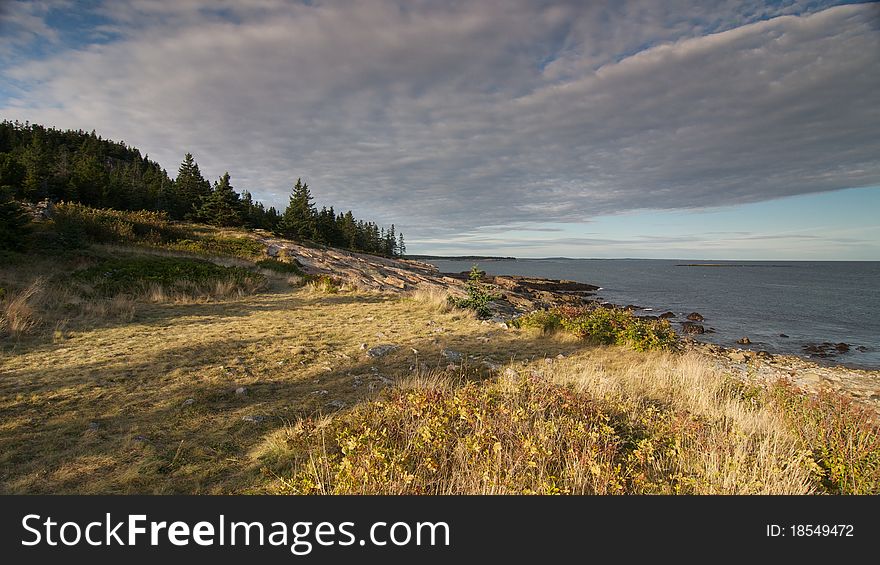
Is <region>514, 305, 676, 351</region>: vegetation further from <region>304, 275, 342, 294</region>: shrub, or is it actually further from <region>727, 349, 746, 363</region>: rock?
<region>304, 275, 342, 294</region>: shrub

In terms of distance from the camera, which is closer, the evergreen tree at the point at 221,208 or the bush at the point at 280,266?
the bush at the point at 280,266

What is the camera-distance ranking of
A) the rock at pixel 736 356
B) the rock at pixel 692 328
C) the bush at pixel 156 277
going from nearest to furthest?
the bush at pixel 156 277, the rock at pixel 736 356, the rock at pixel 692 328

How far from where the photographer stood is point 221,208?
4209 cm

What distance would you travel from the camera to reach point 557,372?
314 inches

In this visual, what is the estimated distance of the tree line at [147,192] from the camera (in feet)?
117

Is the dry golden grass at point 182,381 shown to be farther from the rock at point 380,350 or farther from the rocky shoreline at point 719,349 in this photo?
the rocky shoreline at point 719,349

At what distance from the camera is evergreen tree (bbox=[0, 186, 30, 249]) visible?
49.9ft

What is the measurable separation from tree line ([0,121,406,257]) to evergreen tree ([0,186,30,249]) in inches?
4.4

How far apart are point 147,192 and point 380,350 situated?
1994 inches

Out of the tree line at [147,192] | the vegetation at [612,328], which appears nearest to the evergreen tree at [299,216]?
the tree line at [147,192]

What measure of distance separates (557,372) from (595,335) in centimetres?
450

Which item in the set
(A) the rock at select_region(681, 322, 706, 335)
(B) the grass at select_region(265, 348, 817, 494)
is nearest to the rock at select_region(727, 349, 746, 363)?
(A) the rock at select_region(681, 322, 706, 335)
